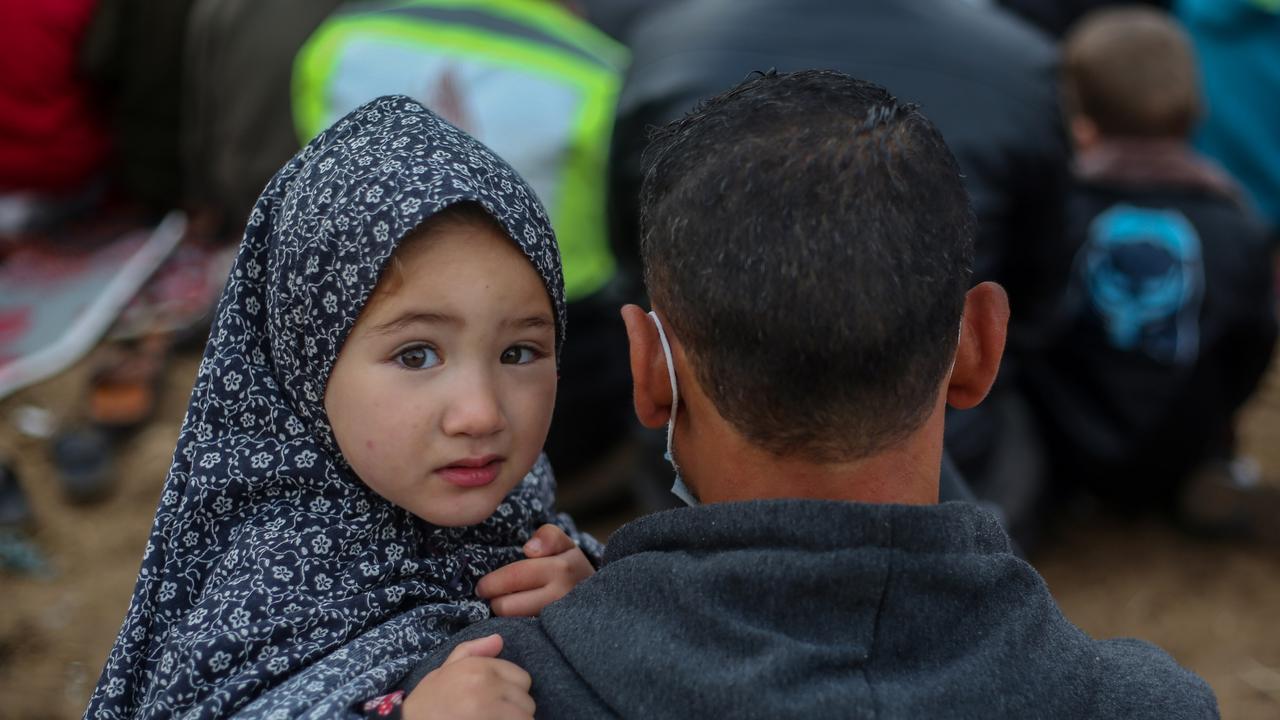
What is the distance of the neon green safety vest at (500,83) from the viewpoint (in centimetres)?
414

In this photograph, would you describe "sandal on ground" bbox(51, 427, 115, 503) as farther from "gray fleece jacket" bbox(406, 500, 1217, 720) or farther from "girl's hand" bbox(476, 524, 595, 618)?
"gray fleece jacket" bbox(406, 500, 1217, 720)

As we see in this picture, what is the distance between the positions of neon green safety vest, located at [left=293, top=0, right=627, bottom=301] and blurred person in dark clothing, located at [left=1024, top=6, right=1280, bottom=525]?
1.78 m

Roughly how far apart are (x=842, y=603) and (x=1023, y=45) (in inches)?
114

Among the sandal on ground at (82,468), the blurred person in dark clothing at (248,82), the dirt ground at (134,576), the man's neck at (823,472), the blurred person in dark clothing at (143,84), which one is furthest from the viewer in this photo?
the blurred person in dark clothing at (143,84)

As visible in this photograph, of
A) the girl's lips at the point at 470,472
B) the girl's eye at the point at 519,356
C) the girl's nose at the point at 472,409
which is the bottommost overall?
the girl's lips at the point at 470,472

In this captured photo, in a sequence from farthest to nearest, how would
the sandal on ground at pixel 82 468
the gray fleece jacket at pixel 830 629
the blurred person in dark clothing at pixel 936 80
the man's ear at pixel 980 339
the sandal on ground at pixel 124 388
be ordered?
the sandal on ground at pixel 124 388 < the sandal on ground at pixel 82 468 < the blurred person in dark clothing at pixel 936 80 < the man's ear at pixel 980 339 < the gray fleece jacket at pixel 830 629

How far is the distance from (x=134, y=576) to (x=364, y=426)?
117 inches

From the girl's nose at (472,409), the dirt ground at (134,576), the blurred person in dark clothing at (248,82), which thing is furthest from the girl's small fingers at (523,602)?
the blurred person in dark clothing at (248,82)

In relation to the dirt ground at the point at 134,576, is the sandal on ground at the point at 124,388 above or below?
above

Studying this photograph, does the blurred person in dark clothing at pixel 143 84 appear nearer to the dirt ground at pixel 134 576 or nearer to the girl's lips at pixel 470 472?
the dirt ground at pixel 134 576

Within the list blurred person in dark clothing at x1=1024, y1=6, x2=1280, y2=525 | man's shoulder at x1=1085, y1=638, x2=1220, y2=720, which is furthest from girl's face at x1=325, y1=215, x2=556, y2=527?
blurred person in dark clothing at x1=1024, y1=6, x2=1280, y2=525

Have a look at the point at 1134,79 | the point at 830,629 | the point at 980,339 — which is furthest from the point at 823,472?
the point at 1134,79

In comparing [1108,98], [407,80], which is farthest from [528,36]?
[1108,98]

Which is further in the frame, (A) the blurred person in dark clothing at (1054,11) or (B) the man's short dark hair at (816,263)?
(A) the blurred person in dark clothing at (1054,11)
